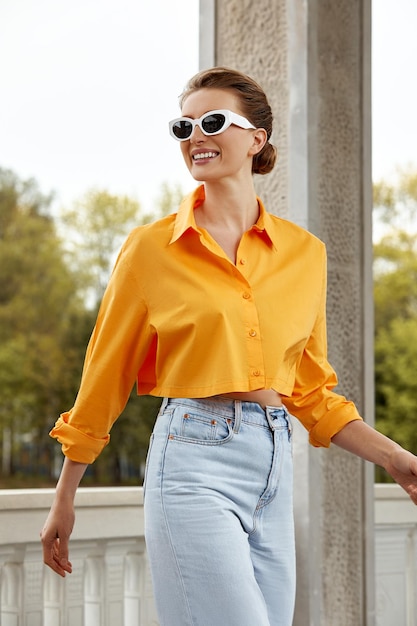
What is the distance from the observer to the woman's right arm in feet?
5.68

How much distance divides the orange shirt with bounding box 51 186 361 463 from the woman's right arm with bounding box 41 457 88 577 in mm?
33

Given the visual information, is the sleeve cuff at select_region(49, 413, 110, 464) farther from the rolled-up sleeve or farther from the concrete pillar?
the concrete pillar

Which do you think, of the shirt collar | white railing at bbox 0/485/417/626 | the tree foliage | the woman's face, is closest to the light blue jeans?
the shirt collar

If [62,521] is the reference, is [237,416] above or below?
above

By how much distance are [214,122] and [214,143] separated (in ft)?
0.14

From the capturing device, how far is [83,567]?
2410 millimetres

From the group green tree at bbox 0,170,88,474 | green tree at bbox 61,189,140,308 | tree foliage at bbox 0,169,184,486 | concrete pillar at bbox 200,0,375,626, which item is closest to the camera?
concrete pillar at bbox 200,0,375,626

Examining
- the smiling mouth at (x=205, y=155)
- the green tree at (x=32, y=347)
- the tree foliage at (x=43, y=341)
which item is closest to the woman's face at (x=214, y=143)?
the smiling mouth at (x=205, y=155)

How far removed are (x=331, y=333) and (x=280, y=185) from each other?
0.43 m

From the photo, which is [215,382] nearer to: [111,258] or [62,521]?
[62,521]

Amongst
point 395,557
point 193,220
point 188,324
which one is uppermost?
point 193,220

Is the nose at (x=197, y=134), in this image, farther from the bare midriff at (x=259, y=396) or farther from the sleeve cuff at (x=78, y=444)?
the sleeve cuff at (x=78, y=444)

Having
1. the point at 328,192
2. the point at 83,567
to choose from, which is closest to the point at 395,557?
the point at 83,567

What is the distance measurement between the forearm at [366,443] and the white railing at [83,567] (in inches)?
31.6
